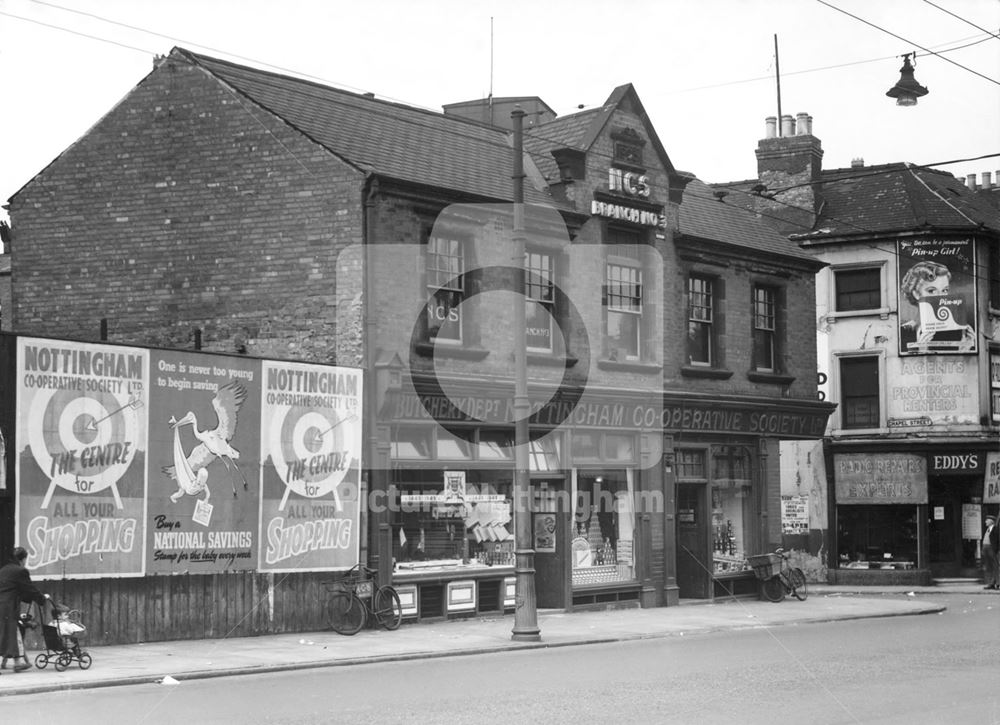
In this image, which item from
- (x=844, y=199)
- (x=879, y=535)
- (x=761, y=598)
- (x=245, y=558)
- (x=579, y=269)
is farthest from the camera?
(x=844, y=199)

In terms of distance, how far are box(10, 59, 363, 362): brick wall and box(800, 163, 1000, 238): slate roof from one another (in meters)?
19.4

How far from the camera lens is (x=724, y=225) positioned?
31078 millimetres

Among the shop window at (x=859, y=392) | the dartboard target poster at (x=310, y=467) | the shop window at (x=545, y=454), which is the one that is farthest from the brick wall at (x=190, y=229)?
the shop window at (x=859, y=392)

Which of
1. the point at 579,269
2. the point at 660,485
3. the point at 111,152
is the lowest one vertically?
the point at 660,485

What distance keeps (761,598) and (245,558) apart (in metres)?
13.6

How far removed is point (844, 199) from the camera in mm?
40500

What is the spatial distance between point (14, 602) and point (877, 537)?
89.4 feet

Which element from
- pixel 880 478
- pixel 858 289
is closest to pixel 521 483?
pixel 880 478

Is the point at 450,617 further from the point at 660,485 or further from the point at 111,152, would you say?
the point at 111,152

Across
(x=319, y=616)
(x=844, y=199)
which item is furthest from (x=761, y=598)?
(x=844, y=199)

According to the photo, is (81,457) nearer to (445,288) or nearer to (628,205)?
(445,288)

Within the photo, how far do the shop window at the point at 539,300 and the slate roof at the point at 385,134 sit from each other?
1.16 meters

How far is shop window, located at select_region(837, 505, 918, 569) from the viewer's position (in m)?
37.6

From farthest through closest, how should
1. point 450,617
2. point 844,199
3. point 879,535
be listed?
point 844,199 < point 879,535 < point 450,617
